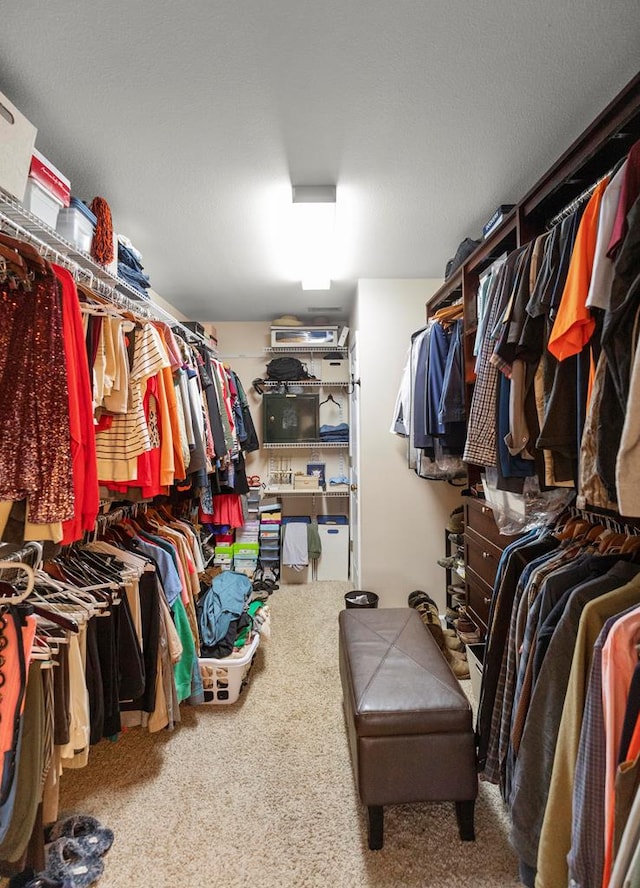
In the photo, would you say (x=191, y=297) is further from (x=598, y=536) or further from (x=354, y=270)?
(x=598, y=536)

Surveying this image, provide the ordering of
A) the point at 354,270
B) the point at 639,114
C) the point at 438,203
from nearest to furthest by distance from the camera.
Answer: the point at 639,114 < the point at 438,203 < the point at 354,270

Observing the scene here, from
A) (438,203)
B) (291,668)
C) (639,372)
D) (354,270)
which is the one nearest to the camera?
(639,372)

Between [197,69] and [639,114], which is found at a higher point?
[197,69]

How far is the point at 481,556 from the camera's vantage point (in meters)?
1.92

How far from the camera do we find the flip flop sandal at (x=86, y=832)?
4.00 ft

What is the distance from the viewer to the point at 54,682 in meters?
1.16

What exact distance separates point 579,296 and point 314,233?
1.64m

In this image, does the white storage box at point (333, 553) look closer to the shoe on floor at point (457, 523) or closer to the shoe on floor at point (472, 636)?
the shoe on floor at point (457, 523)

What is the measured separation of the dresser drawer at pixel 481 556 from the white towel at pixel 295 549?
1584 mm

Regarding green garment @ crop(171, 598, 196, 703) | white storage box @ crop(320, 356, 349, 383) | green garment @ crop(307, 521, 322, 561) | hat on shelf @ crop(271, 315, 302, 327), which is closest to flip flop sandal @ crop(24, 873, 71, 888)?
green garment @ crop(171, 598, 196, 703)

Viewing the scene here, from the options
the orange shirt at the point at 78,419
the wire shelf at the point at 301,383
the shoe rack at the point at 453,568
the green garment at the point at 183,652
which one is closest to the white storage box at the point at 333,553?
the shoe rack at the point at 453,568

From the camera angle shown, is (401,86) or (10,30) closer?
(10,30)

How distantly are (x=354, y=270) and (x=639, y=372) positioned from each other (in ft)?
7.75

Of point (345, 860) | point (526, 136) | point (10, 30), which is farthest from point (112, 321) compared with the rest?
point (345, 860)
